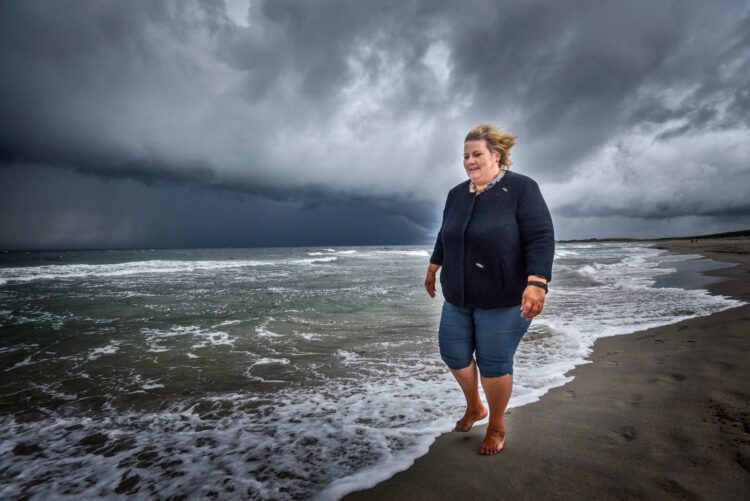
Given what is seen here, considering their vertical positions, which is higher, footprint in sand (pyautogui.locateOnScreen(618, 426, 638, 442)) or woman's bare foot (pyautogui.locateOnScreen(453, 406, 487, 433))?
footprint in sand (pyautogui.locateOnScreen(618, 426, 638, 442))

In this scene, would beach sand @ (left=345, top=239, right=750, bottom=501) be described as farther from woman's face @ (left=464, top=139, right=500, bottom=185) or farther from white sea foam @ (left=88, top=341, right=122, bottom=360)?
white sea foam @ (left=88, top=341, right=122, bottom=360)

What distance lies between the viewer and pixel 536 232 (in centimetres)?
239

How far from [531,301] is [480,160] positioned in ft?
3.61

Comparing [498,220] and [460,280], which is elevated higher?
[498,220]

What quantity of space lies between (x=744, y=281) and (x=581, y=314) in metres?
8.87

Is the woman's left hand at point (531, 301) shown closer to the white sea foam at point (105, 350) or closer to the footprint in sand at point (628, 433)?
the footprint in sand at point (628, 433)

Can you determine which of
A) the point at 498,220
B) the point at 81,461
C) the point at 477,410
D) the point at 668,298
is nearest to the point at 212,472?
the point at 81,461

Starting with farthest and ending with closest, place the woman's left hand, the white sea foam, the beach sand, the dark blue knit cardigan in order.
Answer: the white sea foam < the dark blue knit cardigan < the woman's left hand < the beach sand

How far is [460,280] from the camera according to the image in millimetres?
2631

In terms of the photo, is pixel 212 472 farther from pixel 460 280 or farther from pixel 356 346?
pixel 356 346

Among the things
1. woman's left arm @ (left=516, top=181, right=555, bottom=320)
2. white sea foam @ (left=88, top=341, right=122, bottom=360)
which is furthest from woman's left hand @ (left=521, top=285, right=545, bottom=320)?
white sea foam @ (left=88, top=341, right=122, bottom=360)

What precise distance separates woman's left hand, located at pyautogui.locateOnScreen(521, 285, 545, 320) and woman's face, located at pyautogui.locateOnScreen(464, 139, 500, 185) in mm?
906

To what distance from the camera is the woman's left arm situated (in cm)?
231

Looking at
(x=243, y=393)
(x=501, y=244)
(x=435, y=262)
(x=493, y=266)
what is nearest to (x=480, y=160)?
(x=501, y=244)
